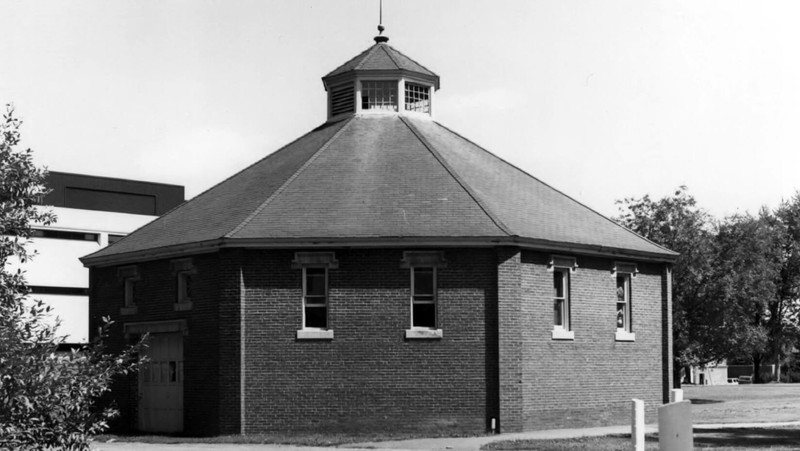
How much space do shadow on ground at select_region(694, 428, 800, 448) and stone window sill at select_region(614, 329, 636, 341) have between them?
4.58 m

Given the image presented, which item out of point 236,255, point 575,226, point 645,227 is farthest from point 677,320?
point 236,255

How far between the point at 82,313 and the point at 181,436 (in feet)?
142

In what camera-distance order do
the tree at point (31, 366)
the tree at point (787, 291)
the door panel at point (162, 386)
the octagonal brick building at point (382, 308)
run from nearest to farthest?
1. the tree at point (31, 366)
2. the octagonal brick building at point (382, 308)
3. the door panel at point (162, 386)
4. the tree at point (787, 291)

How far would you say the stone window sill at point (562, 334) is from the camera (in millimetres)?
31214

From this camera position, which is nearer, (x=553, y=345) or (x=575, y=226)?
(x=553, y=345)

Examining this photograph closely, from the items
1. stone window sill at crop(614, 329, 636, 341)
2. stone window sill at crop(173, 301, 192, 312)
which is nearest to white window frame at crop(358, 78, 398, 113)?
stone window sill at crop(173, 301, 192, 312)

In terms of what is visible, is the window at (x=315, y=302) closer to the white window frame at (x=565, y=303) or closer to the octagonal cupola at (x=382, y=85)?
the white window frame at (x=565, y=303)

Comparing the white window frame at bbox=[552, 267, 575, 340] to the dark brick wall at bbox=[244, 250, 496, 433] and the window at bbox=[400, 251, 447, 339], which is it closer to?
the dark brick wall at bbox=[244, 250, 496, 433]

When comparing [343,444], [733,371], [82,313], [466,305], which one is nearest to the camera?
[343,444]

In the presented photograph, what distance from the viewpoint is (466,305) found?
29766mm

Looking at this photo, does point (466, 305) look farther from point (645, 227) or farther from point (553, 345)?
point (645, 227)

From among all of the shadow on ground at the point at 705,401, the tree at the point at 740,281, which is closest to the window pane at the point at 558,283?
the shadow on ground at the point at 705,401

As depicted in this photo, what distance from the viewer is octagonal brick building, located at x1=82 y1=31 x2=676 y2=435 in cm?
2958

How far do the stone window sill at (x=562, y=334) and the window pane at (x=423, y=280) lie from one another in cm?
382
